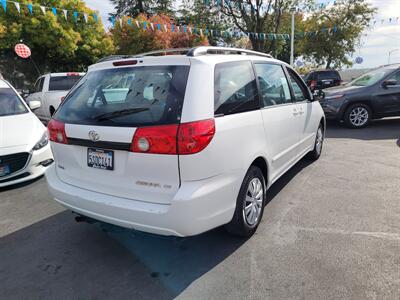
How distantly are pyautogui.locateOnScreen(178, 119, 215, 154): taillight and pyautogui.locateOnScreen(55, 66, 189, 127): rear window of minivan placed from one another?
10 cm

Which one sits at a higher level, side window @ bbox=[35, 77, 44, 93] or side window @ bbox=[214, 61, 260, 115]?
side window @ bbox=[214, 61, 260, 115]

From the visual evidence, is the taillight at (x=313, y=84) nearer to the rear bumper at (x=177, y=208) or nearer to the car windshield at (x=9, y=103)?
the car windshield at (x=9, y=103)

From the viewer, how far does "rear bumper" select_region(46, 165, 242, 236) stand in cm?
232

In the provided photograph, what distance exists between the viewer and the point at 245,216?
303 cm

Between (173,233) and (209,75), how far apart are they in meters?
1.28

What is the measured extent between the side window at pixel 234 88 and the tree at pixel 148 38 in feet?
80.2

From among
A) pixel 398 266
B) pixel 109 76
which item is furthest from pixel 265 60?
pixel 398 266

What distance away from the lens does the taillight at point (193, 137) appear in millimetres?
2299

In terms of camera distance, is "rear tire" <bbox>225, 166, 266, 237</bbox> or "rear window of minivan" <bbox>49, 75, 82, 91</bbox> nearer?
"rear tire" <bbox>225, 166, 266, 237</bbox>

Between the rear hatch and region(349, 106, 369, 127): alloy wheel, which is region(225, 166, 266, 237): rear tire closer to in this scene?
the rear hatch

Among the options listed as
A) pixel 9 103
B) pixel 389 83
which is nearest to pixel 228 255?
pixel 9 103

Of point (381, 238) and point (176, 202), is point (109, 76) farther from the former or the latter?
point (381, 238)

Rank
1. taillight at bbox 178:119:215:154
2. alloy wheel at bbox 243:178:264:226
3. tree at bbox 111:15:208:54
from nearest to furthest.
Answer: taillight at bbox 178:119:215:154
alloy wheel at bbox 243:178:264:226
tree at bbox 111:15:208:54

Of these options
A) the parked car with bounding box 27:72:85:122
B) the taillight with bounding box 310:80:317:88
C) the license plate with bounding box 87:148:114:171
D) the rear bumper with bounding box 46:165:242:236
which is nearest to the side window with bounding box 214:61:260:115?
the rear bumper with bounding box 46:165:242:236
